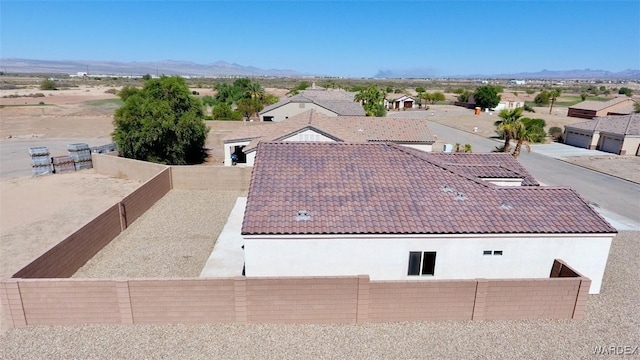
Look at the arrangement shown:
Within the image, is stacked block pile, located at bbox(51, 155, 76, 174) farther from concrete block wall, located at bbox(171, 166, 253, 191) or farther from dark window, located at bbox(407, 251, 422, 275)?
dark window, located at bbox(407, 251, 422, 275)

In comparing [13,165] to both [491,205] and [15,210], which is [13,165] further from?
[491,205]

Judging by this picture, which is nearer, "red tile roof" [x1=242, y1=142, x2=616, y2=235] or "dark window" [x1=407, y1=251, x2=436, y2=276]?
"red tile roof" [x1=242, y1=142, x2=616, y2=235]

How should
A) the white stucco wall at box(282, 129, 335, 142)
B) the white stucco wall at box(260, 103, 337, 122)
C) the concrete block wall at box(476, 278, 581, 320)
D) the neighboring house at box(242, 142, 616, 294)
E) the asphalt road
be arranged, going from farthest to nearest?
the white stucco wall at box(260, 103, 337, 122), the white stucco wall at box(282, 129, 335, 142), the asphalt road, the neighboring house at box(242, 142, 616, 294), the concrete block wall at box(476, 278, 581, 320)

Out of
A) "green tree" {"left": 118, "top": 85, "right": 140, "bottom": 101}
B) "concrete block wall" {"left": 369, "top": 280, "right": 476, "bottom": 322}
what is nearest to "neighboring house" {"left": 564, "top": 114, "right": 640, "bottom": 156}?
"concrete block wall" {"left": 369, "top": 280, "right": 476, "bottom": 322}

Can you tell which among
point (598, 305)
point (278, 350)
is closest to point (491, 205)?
point (598, 305)

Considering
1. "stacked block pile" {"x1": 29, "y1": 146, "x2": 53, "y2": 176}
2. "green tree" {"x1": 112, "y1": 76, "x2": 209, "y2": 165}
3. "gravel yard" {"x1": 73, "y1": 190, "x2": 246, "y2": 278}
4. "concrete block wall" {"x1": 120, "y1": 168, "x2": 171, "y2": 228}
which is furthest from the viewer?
"green tree" {"x1": 112, "y1": 76, "x2": 209, "y2": 165}

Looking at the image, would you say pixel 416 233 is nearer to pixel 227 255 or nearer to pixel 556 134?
pixel 227 255

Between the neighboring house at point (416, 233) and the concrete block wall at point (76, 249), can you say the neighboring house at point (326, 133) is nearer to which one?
the concrete block wall at point (76, 249)

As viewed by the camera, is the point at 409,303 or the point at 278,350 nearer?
the point at 278,350
